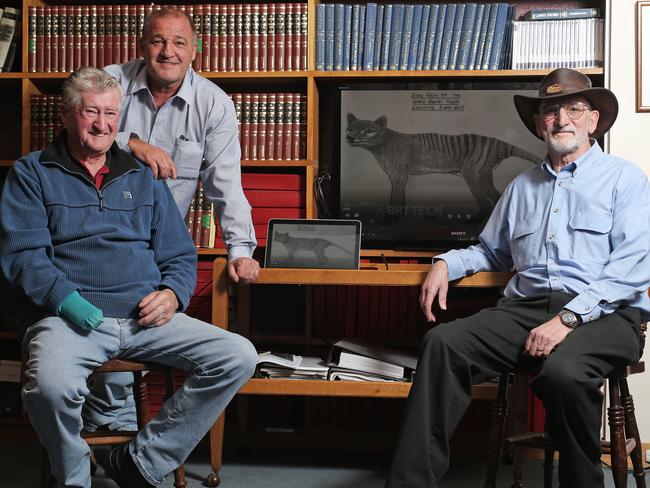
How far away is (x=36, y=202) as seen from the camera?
228cm

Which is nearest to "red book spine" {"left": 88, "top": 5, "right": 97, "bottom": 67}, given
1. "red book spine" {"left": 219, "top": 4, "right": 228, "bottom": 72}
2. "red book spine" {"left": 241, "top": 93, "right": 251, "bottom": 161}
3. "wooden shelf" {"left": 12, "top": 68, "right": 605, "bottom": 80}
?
"wooden shelf" {"left": 12, "top": 68, "right": 605, "bottom": 80}

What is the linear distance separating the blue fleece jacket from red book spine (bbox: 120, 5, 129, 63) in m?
0.97

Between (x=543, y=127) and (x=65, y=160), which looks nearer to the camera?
(x=65, y=160)

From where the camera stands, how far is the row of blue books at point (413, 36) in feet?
10.5

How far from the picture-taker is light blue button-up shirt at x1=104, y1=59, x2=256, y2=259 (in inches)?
110

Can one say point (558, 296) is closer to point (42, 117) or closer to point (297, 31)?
point (297, 31)

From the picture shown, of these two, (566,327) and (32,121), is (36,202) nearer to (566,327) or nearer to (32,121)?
(32,121)

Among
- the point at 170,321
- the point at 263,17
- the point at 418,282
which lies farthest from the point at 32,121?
the point at 418,282

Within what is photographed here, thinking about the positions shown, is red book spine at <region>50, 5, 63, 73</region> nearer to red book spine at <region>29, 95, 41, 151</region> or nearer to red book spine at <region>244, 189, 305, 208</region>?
red book spine at <region>29, 95, 41, 151</region>

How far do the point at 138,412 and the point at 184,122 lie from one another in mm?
957

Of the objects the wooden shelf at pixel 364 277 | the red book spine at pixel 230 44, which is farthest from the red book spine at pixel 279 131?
the wooden shelf at pixel 364 277

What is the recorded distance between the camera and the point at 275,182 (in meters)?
3.28

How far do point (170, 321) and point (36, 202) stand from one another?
47 centimetres

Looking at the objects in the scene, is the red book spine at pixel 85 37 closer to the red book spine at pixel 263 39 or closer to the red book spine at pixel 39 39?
the red book spine at pixel 39 39
